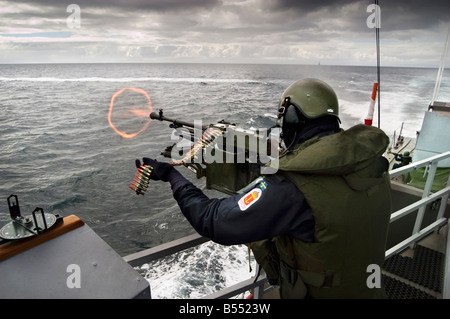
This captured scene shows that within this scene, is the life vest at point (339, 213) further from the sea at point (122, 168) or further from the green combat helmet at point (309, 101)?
the sea at point (122, 168)

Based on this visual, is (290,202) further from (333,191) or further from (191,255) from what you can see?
(191,255)

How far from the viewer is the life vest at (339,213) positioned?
164 centimetres

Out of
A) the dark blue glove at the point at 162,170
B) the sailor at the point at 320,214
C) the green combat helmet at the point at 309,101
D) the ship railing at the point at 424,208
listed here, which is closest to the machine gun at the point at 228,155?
the dark blue glove at the point at 162,170

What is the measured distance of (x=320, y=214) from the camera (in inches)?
64.4

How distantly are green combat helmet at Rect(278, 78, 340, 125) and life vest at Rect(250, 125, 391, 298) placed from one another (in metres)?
0.24

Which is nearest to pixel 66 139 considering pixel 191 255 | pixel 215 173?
pixel 191 255

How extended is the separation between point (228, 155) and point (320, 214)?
1797 millimetres

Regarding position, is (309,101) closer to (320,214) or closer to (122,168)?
(320,214)

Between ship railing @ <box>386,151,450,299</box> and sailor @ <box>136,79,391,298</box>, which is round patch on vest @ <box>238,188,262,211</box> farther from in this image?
ship railing @ <box>386,151,450,299</box>

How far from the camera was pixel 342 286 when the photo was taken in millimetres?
1801

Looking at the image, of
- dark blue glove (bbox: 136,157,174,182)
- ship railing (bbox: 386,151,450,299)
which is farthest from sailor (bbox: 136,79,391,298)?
ship railing (bbox: 386,151,450,299)

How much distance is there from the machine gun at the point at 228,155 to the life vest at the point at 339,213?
1.24m

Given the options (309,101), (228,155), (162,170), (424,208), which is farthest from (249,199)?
(424,208)
